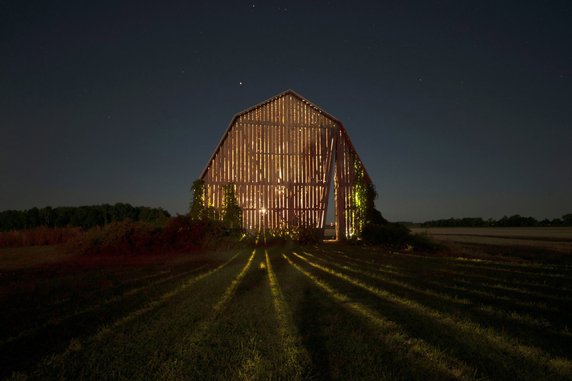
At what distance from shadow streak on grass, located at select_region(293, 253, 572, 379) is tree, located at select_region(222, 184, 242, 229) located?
1515 cm

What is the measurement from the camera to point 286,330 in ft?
11.4

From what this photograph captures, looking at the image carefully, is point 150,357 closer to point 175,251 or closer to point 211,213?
point 175,251

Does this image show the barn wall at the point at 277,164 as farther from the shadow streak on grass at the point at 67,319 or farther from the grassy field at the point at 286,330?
the shadow streak on grass at the point at 67,319

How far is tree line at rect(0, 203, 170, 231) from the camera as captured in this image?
3906 cm

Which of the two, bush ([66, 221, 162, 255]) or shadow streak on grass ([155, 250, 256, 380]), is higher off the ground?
bush ([66, 221, 162, 255])

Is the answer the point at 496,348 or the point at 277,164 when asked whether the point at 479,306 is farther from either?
the point at 277,164

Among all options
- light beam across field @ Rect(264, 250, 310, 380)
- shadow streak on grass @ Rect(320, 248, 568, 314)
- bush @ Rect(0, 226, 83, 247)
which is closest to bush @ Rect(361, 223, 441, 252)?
shadow streak on grass @ Rect(320, 248, 568, 314)

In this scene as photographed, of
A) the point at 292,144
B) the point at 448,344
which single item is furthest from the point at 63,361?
the point at 292,144

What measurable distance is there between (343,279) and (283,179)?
51.4ft

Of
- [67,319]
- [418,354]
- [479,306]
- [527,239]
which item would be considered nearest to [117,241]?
[67,319]

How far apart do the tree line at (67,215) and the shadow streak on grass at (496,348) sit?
127ft

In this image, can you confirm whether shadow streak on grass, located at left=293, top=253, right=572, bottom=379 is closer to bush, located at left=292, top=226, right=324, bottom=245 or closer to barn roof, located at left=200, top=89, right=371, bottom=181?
bush, located at left=292, top=226, right=324, bottom=245

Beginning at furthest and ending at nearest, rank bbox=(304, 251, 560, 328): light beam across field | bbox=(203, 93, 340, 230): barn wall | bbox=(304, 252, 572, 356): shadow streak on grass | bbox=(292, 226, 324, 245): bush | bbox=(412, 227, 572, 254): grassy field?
bbox=(203, 93, 340, 230): barn wall < bbox=(292, 226, 324, 245): bush < bbox=(412, 227, 572, 254): grassy field < bbox=(304, 251, 560, 328): light beam across field < bbox=(304, 252, 572, 356): shadow streak on grass

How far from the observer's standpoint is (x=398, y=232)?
1681 centimetres
